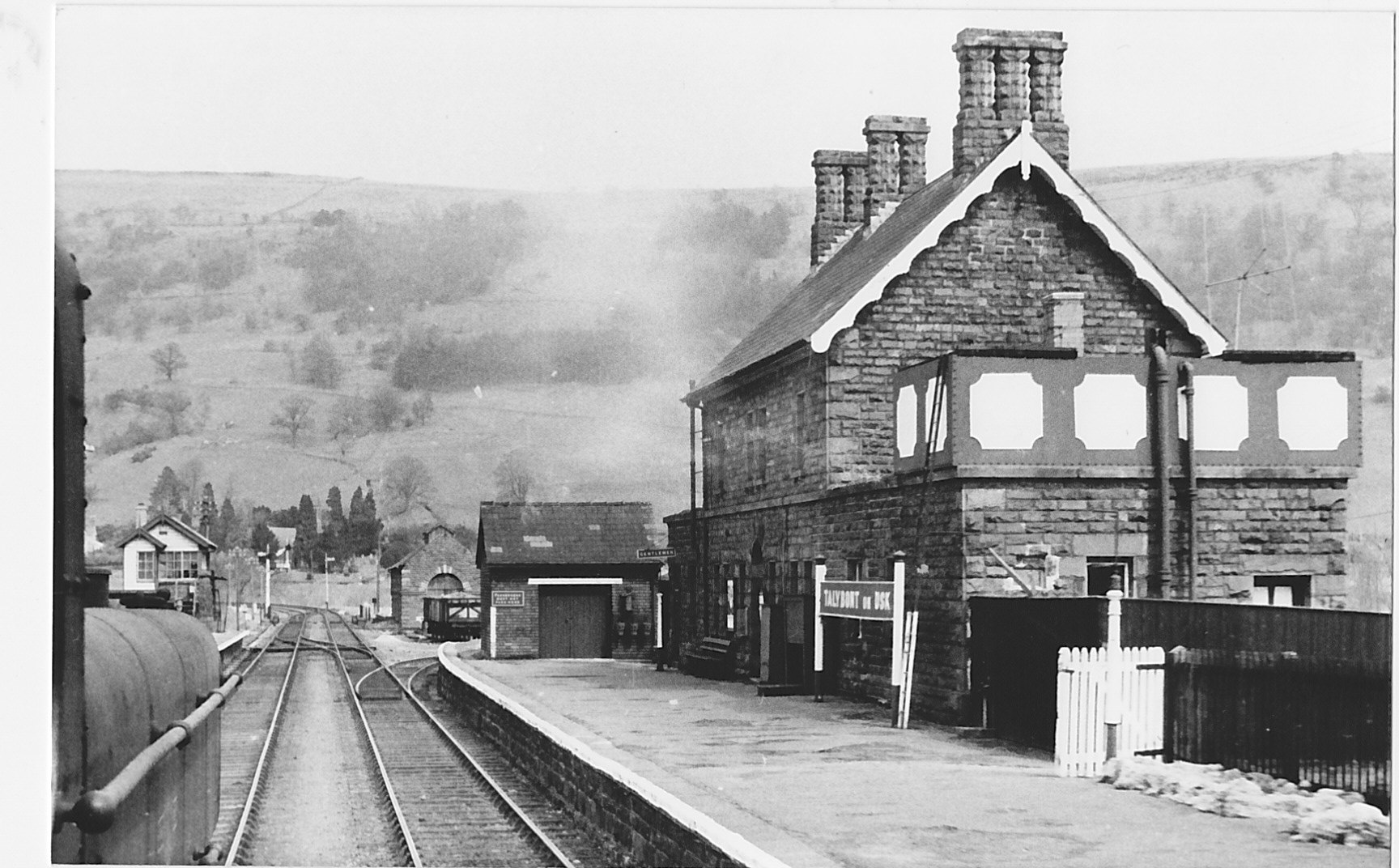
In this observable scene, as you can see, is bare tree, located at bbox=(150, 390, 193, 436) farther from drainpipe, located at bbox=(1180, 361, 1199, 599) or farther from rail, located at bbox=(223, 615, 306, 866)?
drainpipe, located at bbox=(1180, 361, 1199, 599)

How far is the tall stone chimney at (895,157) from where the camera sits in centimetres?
2698

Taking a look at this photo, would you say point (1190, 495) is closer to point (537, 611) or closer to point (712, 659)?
point (712, 659)

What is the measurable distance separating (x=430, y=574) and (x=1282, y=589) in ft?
108

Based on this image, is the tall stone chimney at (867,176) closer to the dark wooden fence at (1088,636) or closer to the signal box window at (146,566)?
the dark wooden fence at (1088,636)

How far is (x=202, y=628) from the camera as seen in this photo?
13.3 metres

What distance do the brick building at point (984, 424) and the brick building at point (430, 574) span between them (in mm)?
16238

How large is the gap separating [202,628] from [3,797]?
3435 mm

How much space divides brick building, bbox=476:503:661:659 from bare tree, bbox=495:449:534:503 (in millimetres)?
258

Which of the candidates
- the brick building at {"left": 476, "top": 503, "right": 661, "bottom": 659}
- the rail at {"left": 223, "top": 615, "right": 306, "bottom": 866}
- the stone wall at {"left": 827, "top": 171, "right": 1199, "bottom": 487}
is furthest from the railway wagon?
the stone wall at {"left": 827, "top": 171, "right": 1199, "bottom": 487}

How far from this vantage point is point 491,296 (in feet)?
73.0

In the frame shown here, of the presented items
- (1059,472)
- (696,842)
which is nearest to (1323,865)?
(696,842)

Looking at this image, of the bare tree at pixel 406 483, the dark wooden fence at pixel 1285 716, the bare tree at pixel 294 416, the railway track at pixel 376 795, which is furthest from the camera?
the bare tree at pixel 406 483

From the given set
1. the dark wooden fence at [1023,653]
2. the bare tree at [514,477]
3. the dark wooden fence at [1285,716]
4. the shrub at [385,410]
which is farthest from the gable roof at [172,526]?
the dark wooden fence at [1285,716]

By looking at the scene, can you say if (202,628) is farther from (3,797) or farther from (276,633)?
(276,633)
